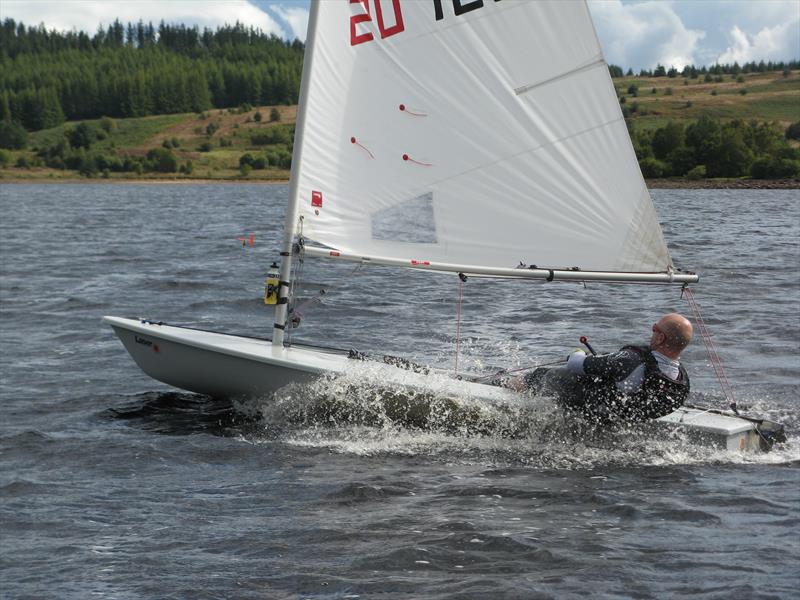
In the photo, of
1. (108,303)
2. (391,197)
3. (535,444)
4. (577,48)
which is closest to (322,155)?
(391,197)

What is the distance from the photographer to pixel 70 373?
1450cm

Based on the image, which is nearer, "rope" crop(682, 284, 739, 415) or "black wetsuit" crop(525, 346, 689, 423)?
"black wetsuit" crop(525, 346, 689, 423)

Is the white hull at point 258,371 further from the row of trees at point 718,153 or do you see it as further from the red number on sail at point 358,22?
the row of trees at point 718,153

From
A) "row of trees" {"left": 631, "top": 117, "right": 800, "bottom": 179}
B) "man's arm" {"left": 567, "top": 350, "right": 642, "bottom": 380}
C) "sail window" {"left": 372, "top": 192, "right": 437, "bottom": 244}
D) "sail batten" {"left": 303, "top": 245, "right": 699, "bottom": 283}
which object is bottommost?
"man's arm" {"left": 567, "top": 350, "right": 642, "bottom": 380}

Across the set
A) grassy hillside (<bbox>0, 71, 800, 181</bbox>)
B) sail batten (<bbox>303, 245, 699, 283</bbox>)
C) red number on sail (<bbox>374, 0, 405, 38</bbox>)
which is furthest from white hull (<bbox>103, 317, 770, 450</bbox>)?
grassy hillside (<bbox>0, 71, 800, 181</bbox>)

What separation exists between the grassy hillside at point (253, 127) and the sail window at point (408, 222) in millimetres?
93721

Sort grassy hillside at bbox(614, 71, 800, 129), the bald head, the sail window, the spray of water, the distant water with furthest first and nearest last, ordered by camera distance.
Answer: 1. grassy hillside at bbox(614, 71, 800, 129)
2. the sail window
3. the spray of water
4. the bald head
5. the distant water

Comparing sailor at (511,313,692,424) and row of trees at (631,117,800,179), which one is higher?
row of trees at (631,117,800,179)

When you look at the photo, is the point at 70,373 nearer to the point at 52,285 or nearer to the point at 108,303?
the point at 108,303

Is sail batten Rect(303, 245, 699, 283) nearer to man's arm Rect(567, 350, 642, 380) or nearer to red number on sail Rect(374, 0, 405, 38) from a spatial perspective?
man's arm Rect(567, 350, 642, 380)

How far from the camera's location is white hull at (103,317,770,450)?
408 inches

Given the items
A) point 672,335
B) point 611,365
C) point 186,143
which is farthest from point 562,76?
point 186,143

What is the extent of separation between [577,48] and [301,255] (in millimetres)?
3560

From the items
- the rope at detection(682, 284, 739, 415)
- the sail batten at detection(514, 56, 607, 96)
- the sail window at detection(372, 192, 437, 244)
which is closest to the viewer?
the sail batten at detection(514, 56, 607, 96)
